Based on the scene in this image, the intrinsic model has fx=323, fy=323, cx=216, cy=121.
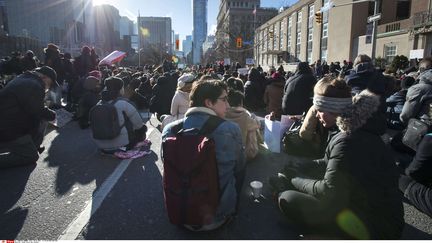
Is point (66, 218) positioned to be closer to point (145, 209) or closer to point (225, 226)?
point (145, 209)

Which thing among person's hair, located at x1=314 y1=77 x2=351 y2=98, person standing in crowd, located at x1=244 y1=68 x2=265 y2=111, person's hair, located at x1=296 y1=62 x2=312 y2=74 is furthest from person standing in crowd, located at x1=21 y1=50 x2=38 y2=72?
person's hair, located at x1=314 y1=77 x2=351 y2=98

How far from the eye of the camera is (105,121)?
5863mm

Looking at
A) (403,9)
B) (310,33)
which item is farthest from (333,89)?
(310,33)

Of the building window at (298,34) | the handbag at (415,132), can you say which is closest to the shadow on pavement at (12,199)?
the handbag at (415,132)

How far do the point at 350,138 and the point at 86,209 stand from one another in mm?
3081

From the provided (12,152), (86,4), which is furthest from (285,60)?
(86,4)

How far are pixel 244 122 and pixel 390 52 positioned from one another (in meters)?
33.2

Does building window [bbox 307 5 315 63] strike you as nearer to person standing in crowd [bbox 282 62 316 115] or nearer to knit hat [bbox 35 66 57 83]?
person standing in crowd [bbox 282 62 316 115]

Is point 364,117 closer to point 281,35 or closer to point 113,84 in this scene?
point 113,84

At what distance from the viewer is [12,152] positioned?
5.33m

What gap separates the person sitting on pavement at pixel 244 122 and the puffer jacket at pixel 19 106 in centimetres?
327

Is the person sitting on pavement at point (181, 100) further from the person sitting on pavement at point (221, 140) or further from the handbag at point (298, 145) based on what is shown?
the person sitting on pavement at point (221, 140)

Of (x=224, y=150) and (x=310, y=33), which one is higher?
(x=310, y=33)

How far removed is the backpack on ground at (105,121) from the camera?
585 centimetres
